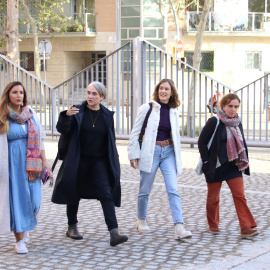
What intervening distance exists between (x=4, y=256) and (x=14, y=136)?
112 cm

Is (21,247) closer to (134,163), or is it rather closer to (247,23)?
(134,163)

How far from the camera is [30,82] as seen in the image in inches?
647

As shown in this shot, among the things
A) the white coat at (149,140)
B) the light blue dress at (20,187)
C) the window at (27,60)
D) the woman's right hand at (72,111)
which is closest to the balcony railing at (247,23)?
the window at (27,60)

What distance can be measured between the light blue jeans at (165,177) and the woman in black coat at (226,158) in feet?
1.10

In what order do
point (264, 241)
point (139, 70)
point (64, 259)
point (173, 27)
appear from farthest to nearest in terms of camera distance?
point (173, 27)
point (139, 70)
point (264, 241)
point (64, 259)

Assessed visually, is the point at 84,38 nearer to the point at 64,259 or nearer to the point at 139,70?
the point at 139,70

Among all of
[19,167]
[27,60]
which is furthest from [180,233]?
[27,60]

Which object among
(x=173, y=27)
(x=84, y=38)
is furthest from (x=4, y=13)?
(x=173, y=27)

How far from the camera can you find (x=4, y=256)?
6262 millimetres

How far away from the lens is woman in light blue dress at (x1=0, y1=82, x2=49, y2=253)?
6.37 meters

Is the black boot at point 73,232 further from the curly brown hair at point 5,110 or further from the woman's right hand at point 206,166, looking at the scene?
the woman's right hand at point 206,166

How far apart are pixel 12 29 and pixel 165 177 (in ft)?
52.8

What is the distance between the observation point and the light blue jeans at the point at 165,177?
7.05 metres

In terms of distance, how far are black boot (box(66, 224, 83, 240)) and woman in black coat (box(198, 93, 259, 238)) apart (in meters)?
1.39
